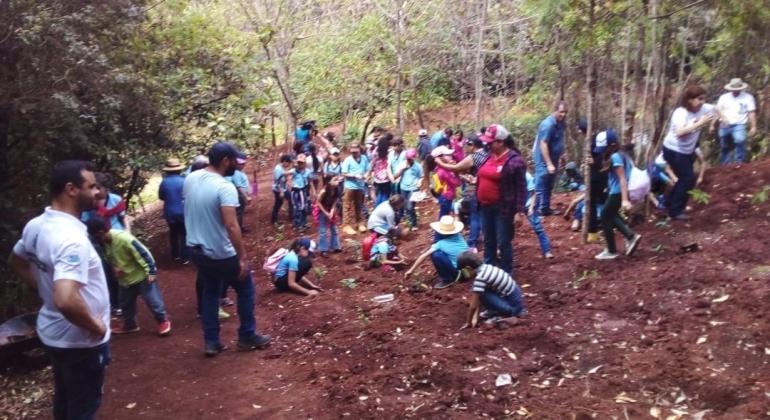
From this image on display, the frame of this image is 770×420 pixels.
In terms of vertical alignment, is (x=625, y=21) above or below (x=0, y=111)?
above

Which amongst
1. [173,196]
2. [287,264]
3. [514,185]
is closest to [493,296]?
[514,185]

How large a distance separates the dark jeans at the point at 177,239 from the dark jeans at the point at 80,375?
6.87m

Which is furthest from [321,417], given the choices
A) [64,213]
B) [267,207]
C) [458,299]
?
[267,207]

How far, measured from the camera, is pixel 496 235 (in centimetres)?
735

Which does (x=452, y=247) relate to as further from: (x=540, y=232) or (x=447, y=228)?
(x=540, y=232)

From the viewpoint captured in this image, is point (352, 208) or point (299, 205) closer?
point (352, 208)

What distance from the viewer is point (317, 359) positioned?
20.3ft

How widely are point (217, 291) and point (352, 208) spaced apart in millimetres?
6766

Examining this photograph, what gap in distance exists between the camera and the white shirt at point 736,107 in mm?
10008

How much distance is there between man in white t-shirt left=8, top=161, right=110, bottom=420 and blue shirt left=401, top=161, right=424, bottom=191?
336 inches

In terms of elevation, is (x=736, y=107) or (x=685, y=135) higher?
(x=736, y=107)

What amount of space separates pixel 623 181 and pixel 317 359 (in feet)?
12.3

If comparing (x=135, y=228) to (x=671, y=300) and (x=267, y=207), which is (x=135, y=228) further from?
(x=671, y=300)

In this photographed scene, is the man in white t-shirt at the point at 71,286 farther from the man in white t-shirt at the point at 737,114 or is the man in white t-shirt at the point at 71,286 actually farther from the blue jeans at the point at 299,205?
the blue jeans at the point at 299,205
